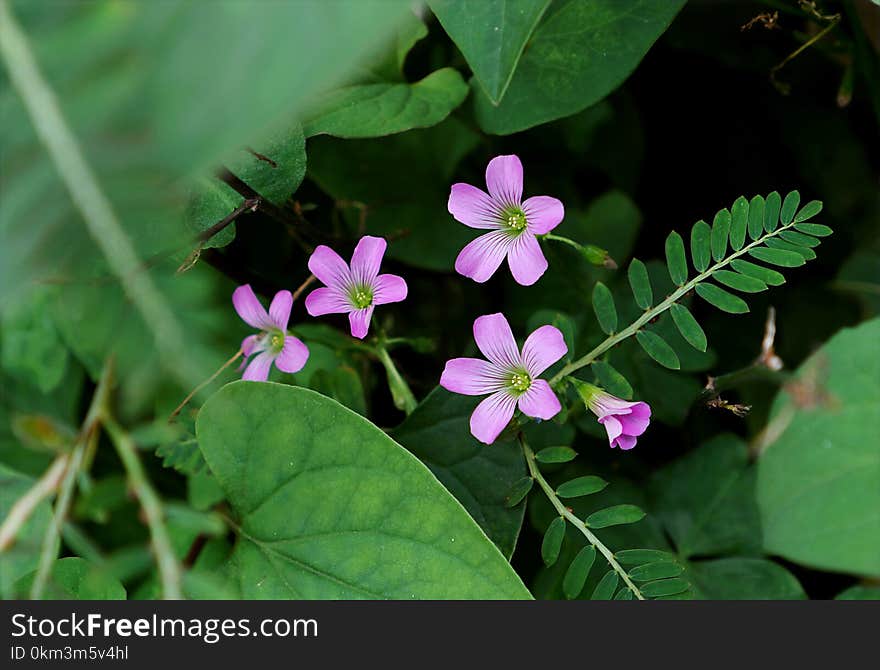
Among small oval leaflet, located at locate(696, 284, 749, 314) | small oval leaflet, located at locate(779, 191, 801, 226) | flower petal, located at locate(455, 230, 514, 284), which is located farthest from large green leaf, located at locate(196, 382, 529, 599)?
small oval leaflet, located at locate(779, 191, 801, 226)

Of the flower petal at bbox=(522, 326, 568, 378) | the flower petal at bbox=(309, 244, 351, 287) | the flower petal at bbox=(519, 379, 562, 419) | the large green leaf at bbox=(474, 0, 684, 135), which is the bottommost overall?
the flower petal at bbox=(519, 379, 562, 419)

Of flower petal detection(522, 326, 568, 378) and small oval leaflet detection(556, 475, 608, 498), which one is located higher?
flower petal detection(522, 326, 568, 378)

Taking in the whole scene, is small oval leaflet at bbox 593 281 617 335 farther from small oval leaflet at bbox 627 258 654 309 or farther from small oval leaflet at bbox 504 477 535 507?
small oval leaflet at bbox 504 477 535 507

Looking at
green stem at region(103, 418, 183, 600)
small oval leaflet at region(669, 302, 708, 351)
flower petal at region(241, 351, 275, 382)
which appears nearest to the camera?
green stem at region(103, 418, 183, 600)

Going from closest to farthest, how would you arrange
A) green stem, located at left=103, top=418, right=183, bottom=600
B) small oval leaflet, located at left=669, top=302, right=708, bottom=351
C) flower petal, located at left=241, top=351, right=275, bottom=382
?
green stem, located at left=103, top=418, right=183, bottom=600 < small oval leaflet, located at left=669, top=302, right=708, bottom=351 < flower petal, located at left=241, top=351, right=275, bottom=382

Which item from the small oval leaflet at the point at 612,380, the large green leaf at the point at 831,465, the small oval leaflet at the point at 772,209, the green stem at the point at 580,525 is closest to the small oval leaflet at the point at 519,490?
the green stem at the point at 580,525

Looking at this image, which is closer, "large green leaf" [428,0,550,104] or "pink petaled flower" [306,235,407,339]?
"large green leaf" [428,0,550,104]

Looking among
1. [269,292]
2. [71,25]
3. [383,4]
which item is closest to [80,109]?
[71,25]
